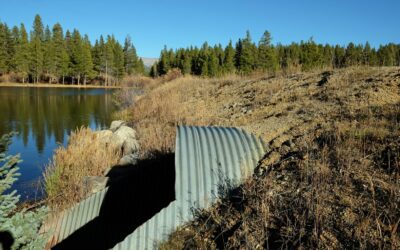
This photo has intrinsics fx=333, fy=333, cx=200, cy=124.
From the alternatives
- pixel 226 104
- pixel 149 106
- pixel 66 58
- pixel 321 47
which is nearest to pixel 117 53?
pixel 66 58

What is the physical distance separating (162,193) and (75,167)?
2.05 meters

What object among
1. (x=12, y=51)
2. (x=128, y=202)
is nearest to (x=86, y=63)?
(x=12, y=51)

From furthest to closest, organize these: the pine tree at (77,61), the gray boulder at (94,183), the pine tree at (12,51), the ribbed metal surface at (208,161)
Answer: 1. the pine tree at (77,61)
2. the pine tree at (12,51)
3. the gray boulder at (94,183)
4. the ribbed metal surface at (208,161)

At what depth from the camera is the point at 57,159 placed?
7332 mm

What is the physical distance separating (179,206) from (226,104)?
679 centimetres

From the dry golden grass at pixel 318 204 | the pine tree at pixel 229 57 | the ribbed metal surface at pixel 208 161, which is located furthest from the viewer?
the pine tree at pixel 229 57

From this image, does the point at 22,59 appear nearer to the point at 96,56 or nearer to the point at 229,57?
the point at 96,56

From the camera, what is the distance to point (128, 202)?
6.09m

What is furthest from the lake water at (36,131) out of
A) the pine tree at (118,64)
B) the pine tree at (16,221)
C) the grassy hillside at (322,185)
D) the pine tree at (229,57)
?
the pine tree at (118,64)

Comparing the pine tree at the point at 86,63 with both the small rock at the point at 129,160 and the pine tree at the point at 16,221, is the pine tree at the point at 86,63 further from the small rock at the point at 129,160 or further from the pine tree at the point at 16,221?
the pine tree at the point at 16,221

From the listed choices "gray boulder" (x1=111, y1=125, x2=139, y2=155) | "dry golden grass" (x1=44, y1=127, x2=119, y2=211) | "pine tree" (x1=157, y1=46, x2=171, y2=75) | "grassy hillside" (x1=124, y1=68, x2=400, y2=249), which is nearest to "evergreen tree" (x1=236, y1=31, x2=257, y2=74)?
"pine tree" (x1=157, y1=46, x2=171, y2=75)

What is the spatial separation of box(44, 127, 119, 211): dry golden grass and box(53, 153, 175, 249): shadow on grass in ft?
1.44

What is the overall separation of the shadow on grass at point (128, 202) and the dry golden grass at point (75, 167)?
17.3 inches

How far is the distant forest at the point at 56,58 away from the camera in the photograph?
52750mm
